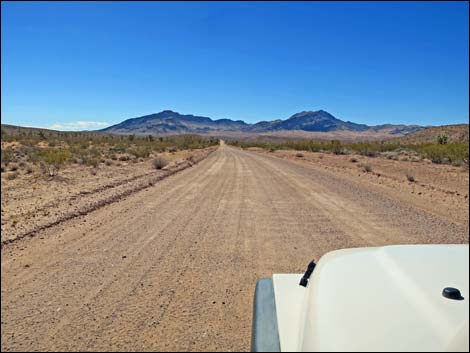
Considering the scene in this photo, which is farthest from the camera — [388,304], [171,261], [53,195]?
[53,195]

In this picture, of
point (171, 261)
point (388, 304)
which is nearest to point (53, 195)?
point (171, 261)

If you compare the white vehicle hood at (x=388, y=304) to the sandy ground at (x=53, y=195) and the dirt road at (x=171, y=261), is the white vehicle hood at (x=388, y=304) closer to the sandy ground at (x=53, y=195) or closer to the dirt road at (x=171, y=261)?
the dirt road at (x=171, y=261)

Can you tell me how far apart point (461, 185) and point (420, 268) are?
16388 millimetres

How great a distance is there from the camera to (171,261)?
18.3 ft

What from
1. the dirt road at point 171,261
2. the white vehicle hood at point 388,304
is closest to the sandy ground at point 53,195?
the dirt road at point 171,261

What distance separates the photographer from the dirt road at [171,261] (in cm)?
360

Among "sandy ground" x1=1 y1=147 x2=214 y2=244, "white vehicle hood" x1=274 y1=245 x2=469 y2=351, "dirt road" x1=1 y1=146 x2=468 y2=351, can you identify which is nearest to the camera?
"white vehicle hood" x1=274 y1=245 x2=469 y2=351

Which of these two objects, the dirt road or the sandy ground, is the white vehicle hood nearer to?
the dirt road

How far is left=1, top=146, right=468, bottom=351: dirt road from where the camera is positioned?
11.8ft

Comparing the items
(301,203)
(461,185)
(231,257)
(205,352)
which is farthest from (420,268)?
(461,185)

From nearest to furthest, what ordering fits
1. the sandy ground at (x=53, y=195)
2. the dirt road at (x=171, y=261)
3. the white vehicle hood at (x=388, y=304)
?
1. the white vehicle hood at (x=388, y=304)
2. the dirt road at (x=171, y=261)
3. the sandy ground at (x=53, y=195)

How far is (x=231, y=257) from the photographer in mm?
5867

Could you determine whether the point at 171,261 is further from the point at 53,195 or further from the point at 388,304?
the point at 53,195

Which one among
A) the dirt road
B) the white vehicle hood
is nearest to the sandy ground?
the dirt road
